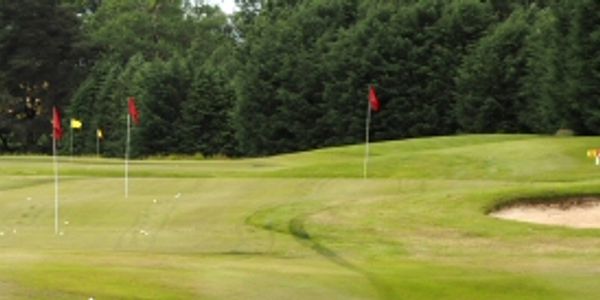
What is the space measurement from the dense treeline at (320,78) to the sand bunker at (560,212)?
28627 millimetres

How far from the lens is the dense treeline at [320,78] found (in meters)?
58.5

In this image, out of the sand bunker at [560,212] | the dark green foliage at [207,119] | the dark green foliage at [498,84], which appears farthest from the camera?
the dark green foliage at [207,119]

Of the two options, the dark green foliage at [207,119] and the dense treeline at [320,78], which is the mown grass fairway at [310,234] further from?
the dark green foliage at [207,119]

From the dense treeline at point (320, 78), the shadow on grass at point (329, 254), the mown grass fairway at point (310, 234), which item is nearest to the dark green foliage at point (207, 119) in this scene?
the dense treeline at point (320, 78)

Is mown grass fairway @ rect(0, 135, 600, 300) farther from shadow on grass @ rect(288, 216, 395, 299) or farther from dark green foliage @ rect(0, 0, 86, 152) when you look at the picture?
dark green foliage @ rect(0, 0, 86, 152)

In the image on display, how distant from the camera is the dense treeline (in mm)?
58531

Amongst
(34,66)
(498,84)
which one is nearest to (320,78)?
(498,84)

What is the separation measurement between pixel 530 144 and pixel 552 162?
4.21 meters

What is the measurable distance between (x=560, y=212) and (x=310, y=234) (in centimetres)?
631

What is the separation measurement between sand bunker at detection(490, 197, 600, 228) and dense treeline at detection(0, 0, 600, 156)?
93.9ft

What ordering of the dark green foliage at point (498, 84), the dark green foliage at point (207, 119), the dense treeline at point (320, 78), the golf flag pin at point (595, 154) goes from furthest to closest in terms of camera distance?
the dark green foliage at point (207, 119), the dark green foliage at point (498, 84), the dense treeline at point (320, 78), the golf flag pin at point (595, 154)

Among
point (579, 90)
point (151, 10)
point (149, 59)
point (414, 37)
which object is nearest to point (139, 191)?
point (579, 90)

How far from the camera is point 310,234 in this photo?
2089 cm

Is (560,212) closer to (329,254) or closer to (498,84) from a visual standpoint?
(329,254)
